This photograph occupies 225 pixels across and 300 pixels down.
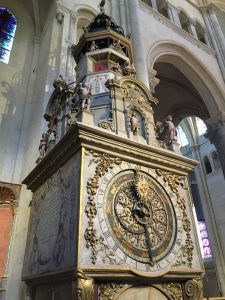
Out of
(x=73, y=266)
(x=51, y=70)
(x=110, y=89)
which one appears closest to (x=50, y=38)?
(x=51, y=70)

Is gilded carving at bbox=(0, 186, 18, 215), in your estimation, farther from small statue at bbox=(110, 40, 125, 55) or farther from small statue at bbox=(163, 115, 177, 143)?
small statue at bbox=(110, 40, 125, 55)

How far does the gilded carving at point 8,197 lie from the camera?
16.6 ft

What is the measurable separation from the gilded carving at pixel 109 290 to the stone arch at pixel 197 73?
8.67 meters

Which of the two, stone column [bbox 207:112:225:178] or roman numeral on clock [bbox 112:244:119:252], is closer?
roman numeral on clock [bbox 112:244:119:252]

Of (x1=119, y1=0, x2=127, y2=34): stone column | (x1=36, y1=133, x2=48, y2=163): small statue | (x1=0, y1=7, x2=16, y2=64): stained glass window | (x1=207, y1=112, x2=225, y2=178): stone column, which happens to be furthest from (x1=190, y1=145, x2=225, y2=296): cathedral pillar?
(x1=0, y1=7, x2=16, y2=64): stained glass window

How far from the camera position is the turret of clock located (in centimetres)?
261

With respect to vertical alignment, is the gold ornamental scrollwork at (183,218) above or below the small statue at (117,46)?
below

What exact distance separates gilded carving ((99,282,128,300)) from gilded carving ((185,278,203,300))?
929 mm

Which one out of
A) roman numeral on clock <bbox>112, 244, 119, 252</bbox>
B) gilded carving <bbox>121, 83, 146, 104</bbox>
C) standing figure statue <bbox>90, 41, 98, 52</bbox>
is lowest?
roman numeral on clock <bbox>112, 244, 119, 252</bbox>

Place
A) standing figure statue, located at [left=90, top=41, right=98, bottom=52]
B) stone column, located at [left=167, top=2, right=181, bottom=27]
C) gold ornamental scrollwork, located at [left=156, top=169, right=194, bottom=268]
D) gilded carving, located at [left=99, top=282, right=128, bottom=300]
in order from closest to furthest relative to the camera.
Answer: gilded carving, located at [left=99, top=282, right=128, bottom=300], gold ornamental scrollwork, located at [left=156, top=169, right=194, bottom=268], standing figure statue, located at [left=90, top=41, right=98, bottom=52], stone column, located at [left=167, top=2, right=181, bottom=27]

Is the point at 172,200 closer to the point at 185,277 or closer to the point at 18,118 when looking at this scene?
the point at 185,277

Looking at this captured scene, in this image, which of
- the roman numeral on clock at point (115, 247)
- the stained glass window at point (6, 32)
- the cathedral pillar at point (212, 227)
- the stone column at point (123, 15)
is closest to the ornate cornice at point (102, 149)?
the roman numeral on clock at point (115, 247)

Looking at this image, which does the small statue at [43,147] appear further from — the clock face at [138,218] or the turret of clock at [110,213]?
the clock face at [138,218]

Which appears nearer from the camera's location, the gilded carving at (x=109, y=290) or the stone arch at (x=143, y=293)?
the gilded carving at (x=109, y=290)
